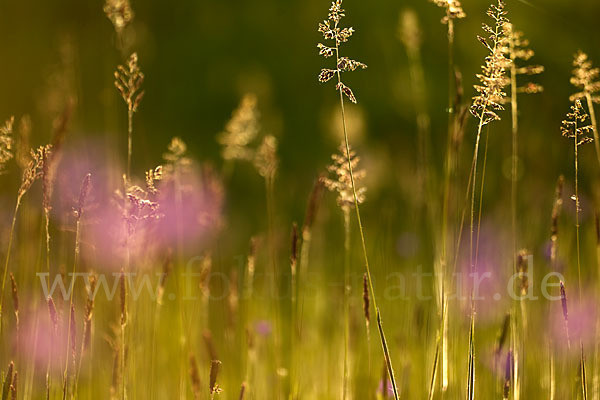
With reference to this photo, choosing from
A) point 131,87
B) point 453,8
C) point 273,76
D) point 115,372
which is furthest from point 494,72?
point 273,76

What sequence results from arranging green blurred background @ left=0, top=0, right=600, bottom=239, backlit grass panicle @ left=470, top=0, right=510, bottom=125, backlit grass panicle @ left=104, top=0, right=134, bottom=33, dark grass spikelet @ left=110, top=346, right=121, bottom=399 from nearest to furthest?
1. backlit grass panicle @ left=470, top=0, right=510, bottom=125
2. dark grass spikelet @ left=110, top=346, right=121, bottom=399
3. backlit grass panicle @ left=104, top=0, right=134, bottom=33
4. green blurred background @ left=0, top=0, right=600, bottom=239

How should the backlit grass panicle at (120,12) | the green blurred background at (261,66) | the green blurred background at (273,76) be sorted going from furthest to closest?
the green blurred background at (261,66) → the green blurred background at (273,76) → the backlit grass panicle at (120,12)

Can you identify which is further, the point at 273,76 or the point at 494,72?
the point at 273,76

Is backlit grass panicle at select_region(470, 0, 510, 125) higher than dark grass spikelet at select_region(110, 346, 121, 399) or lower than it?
higher

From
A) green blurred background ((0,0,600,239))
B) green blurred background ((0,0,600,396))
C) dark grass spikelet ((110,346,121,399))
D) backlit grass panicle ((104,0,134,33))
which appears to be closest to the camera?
dark grass spikelet ((110,346,121,399))

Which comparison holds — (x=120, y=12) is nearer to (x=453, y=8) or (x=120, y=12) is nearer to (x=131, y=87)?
(x=131, y=87)

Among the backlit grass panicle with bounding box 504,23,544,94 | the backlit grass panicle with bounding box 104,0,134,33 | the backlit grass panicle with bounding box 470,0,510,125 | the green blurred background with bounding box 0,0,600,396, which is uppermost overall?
the green blurred background with bounding box 0,0,600,396

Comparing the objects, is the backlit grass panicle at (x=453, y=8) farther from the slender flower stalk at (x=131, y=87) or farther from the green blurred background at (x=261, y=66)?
the green blurred background at (x=261, y=66)

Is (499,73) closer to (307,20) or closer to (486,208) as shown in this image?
(486,208)

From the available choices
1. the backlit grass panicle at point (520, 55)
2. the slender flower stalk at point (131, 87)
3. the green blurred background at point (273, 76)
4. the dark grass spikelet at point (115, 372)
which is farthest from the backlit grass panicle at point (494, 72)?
the green blurred background at point (273, 76)

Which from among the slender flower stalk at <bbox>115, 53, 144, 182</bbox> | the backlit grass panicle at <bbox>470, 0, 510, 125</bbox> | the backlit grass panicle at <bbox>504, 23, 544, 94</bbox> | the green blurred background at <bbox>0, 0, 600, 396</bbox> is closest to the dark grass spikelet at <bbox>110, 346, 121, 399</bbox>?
the slender flower stalk at <bbox>115, 53, 144, 182</bbox>

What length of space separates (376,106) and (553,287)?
312 centimetres

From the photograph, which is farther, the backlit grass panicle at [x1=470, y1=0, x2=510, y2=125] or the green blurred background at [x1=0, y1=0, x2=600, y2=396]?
the green blurred background at [x1=0, y1=0, x2=600, y2=396]

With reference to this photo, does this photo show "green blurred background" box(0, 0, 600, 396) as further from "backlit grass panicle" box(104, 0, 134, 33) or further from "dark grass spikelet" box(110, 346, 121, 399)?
"dark grass spikelet" box(110, 346, 121, 399)
